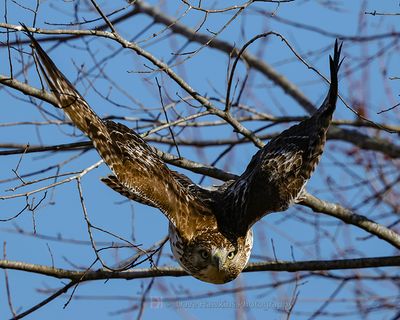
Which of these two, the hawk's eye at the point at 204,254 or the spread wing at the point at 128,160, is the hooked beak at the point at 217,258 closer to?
the hawk's eye at the point at 204,254

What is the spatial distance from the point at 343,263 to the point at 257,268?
602 millimetres

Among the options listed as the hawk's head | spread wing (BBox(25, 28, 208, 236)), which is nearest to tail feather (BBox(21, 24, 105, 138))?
spread wing (BBox(25, 28, 208, 236))

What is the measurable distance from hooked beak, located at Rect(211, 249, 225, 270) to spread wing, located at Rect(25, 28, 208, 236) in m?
0.24

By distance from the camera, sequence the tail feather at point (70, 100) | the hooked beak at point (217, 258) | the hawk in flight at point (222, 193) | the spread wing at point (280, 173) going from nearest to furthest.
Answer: the tail feather at point (70, 100) → the hawk in flight at point (222, 193) → the spread wing at point (280, 173) → the hooked beak at point (217, 258)

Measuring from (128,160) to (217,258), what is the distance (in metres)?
0.91

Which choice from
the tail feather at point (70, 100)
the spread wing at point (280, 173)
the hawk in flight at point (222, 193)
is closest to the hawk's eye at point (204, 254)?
the hawk in flight at point (222, 193)

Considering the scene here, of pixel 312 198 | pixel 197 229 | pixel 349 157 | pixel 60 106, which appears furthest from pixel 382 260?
pixel 349 157

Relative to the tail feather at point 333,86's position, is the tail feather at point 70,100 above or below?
below

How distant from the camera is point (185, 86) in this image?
607cm

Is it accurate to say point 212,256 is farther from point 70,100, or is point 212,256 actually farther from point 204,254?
point 70,100

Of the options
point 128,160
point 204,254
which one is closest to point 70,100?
point 128,160

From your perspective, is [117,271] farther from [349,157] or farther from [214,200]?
[349,157]

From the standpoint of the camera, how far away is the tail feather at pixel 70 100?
5715mm

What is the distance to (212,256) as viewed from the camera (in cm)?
638
